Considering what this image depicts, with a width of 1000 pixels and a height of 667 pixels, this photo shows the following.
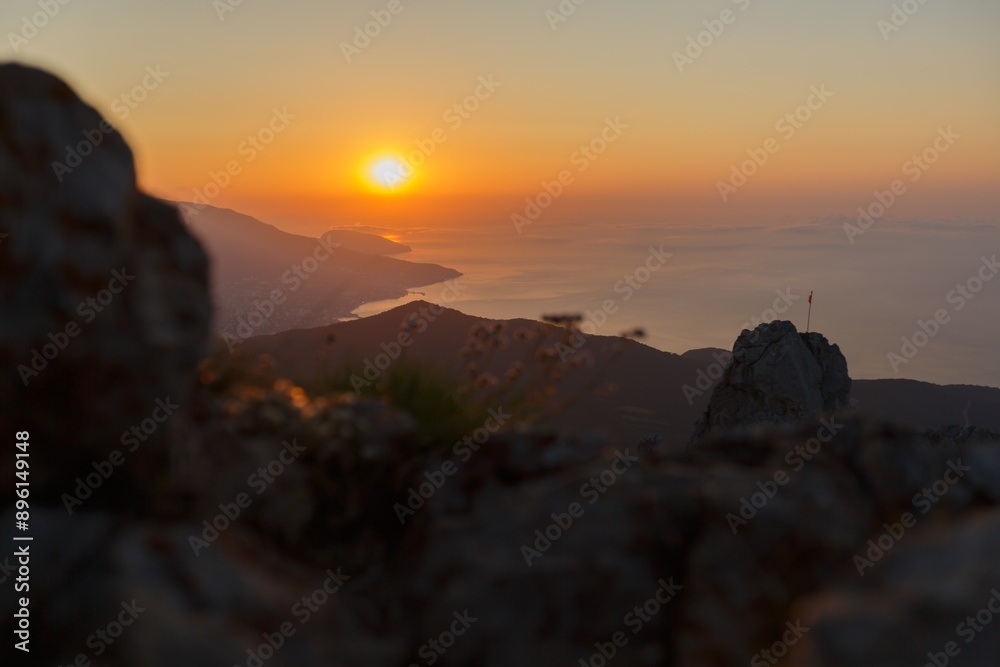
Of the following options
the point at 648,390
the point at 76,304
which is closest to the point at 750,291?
the point at 648,390

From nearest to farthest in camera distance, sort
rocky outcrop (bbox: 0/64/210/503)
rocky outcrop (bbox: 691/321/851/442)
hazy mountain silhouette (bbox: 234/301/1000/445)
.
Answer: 1. rocky outcrop (bbox: 0/64/210/503)
2. rocky outcrop (bbox: 691/321/851/442)
3. hazy mountain silhouette (bbox: 234/301/1000/445)

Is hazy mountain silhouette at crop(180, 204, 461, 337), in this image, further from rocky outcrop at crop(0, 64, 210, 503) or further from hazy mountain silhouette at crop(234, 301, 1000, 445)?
rocky outcrop at crop(0, 64, 210, 503)

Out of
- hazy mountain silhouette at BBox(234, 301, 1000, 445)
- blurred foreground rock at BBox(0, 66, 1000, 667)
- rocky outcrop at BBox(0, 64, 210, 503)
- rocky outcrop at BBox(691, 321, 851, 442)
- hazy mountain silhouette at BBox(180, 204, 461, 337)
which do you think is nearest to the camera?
blurred foreground rock at BBox(0, 66, 1000, 667)

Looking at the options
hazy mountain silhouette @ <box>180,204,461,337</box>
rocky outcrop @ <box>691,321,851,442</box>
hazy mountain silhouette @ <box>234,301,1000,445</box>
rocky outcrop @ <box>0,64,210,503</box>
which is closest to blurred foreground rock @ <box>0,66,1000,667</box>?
rocky outcrop @ <box>0,64,210,503</box>

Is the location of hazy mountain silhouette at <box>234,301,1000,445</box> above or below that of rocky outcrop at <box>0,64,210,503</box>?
above

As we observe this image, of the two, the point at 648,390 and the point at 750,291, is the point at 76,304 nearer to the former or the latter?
the point at 648,390

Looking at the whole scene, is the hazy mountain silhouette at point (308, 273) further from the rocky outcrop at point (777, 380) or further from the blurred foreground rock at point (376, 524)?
the blurred foreground rock at point (376, 524)
